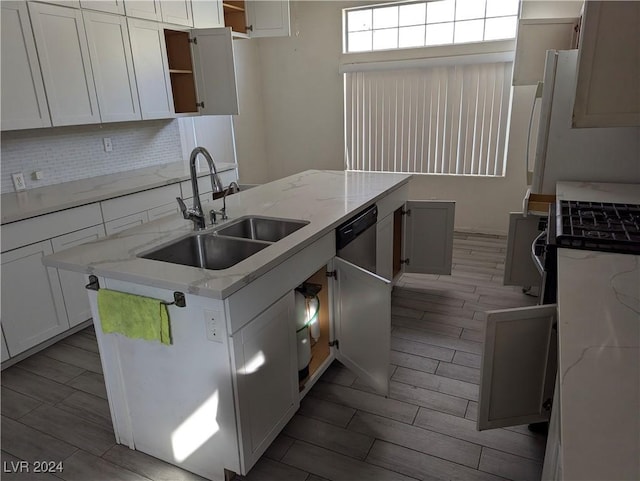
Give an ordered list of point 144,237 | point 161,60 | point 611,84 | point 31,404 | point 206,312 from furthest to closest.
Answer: point 161,60 → point 31,404 → point 144,237 → point 611,84 → point 206,312

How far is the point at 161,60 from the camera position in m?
3.72

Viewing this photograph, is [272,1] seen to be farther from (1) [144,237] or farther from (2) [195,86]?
(1) [144,237]

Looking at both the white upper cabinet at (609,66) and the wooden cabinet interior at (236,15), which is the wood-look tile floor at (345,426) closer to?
the white upper cabinet at (609,66)

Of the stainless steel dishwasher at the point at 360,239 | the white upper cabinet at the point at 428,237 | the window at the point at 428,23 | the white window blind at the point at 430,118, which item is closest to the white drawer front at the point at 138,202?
the stainless steel dishwasher at the point at 360,239

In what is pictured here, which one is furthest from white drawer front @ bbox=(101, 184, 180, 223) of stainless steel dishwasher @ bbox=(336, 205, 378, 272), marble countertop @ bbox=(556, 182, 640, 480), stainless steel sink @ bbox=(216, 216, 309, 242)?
marble countertop @ bbox=(556, 182, 640, 480)

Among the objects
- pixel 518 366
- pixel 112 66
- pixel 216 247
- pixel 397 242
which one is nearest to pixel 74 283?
pixel 216 247

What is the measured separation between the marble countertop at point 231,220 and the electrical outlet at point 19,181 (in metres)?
1.58

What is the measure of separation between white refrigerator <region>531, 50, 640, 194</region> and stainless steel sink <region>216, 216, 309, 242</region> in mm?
1585

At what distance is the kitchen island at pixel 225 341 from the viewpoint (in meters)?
1.51

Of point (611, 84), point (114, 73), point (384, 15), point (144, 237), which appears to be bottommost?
point (144, 237)

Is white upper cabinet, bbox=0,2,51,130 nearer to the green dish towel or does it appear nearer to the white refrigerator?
the green dish towel

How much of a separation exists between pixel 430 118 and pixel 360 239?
2.87 metres

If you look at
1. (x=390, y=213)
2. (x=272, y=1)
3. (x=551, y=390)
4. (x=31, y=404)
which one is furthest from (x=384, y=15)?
(x=31, y=404)

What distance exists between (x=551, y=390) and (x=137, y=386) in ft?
5.36
